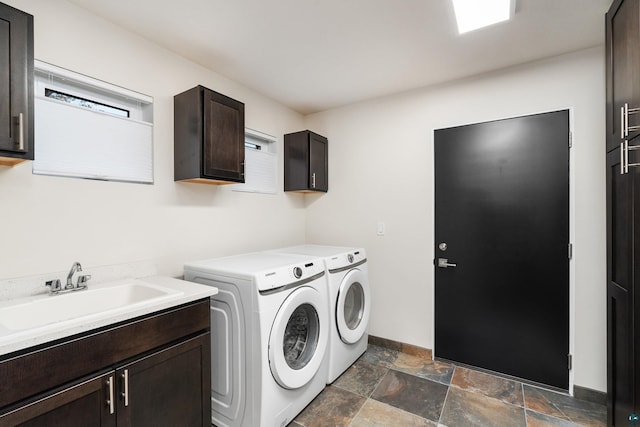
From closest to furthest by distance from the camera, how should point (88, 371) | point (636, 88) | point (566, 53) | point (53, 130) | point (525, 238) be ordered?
point (88, 371)
point (636, 88)
point (53, 130)
point (566, 53)
point (525, 238)

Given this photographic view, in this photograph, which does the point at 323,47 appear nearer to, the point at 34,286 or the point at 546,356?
the point at 34,286

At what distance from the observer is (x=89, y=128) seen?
1.70 meters

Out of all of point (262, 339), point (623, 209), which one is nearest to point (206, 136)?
point (262, 339)

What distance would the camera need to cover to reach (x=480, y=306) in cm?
242

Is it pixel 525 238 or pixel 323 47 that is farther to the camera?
pixel 525 238

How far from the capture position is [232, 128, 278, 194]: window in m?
2.71

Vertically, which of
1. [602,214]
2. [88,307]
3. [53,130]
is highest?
[53,130]

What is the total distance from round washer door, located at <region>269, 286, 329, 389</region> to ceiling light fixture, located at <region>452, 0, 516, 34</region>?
1.91 metres

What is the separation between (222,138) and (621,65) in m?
2.36

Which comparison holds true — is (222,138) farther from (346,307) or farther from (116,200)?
(346,307)

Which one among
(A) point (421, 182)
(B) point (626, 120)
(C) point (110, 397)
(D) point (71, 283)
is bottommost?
(C) point (110, 397)

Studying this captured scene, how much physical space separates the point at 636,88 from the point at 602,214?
38.1 inches

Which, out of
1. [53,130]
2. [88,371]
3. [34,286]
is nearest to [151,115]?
[53,130]

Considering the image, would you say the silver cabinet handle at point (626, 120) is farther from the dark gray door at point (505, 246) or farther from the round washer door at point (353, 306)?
the round washer door at point (353, 306)
